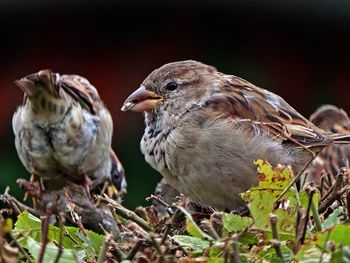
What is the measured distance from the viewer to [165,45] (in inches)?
254

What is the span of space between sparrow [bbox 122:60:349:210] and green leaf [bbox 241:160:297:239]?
769mm

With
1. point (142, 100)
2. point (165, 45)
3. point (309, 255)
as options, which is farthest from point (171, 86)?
point (165, 45)

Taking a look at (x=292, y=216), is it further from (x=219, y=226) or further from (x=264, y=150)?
(x=264, y=150)

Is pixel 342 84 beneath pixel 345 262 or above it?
beneath

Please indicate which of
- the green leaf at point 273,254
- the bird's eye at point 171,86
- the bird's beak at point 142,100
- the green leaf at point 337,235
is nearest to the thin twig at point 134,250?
the green leaf at point 273,254

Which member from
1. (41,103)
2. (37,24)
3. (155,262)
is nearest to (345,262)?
(155,262)

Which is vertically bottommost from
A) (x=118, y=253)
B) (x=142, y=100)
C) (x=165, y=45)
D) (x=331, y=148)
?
(x=331, y=148)

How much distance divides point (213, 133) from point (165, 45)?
3294 mm

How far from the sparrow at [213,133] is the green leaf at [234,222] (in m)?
0.84

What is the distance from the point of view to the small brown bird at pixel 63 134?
13.6 feet

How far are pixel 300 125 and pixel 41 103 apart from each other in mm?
1148

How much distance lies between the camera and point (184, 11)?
637cm

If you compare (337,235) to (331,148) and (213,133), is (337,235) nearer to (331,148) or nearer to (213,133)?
(213,133)

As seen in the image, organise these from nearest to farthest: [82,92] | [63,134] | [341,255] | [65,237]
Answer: [341,255]
[65,237]
[63,134]
[82,92]
